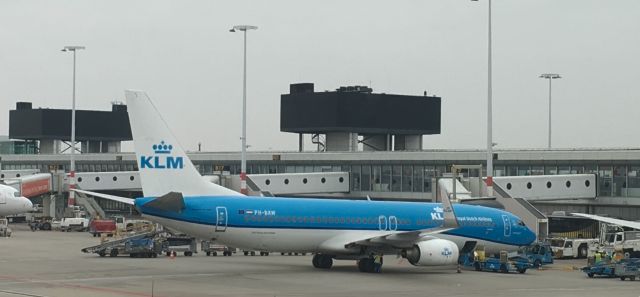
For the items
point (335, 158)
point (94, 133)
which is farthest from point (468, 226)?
point (94, 133)

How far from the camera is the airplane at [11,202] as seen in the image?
278 ft

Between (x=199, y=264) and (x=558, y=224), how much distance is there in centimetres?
2749

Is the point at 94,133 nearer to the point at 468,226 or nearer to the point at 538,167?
the point at 538,167

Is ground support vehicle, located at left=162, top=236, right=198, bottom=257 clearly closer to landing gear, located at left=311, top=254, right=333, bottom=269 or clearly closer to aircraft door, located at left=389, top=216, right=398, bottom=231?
landing gear, located at left=311, top=254, right=333, bottom=269

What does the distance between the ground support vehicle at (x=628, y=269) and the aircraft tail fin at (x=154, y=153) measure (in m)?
20.2

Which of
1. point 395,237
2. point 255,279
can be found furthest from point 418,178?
point 255,279

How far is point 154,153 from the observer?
4859 cm

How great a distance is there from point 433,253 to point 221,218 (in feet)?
32.1

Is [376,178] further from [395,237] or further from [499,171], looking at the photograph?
[395,237]

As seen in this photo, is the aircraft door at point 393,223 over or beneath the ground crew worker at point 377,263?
over

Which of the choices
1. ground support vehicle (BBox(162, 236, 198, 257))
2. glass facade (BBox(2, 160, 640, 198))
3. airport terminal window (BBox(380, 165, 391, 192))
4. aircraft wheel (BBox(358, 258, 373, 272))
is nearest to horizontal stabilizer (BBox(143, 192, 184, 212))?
aircraft wheel (BBox(358, 258, 373, 272))

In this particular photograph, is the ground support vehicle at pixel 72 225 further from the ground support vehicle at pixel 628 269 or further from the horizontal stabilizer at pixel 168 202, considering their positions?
the ground support vehicle at pixel 628 269

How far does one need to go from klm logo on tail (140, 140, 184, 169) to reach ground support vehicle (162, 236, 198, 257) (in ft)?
53.3

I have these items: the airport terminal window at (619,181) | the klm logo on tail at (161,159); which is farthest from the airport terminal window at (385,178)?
the klm logo on tail at (161,159)
